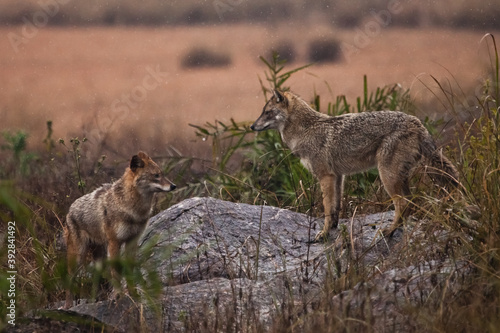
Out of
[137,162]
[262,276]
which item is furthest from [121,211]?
[262,276]

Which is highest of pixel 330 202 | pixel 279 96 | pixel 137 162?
pixel 279 96

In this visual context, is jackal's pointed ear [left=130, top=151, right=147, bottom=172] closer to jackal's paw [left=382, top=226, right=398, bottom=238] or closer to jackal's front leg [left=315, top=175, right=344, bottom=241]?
jackal's front leg [left=315, top=175, right=344, bottom=241]

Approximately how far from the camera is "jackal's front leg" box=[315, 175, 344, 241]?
25.4ft

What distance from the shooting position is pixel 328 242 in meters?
7.30

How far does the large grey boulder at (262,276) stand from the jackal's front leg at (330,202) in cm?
11

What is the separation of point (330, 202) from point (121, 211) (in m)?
2.24

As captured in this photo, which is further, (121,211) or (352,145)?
(352,145)

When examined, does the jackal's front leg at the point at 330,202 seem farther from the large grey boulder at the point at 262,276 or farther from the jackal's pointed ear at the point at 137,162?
the jackal's pointed ear at the point at 137,162

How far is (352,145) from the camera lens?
310 inches

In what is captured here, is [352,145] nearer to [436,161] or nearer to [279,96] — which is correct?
[436,161]

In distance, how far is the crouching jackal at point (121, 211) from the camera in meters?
7.07

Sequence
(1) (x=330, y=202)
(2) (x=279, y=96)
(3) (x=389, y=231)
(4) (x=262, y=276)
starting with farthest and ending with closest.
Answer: (2) (x=279, y=96)
(1) (x=330, y=202)
(3) (x=389, y=231)
(4) (x=262, y=276)

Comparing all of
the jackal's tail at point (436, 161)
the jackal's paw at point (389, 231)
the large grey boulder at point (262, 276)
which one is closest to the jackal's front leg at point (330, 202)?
the large grey boulder at point (262, 276)

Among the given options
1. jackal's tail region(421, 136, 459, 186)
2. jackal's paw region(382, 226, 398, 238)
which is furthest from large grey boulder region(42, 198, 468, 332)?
jackal's tail region(421, 136, 459, 186)
